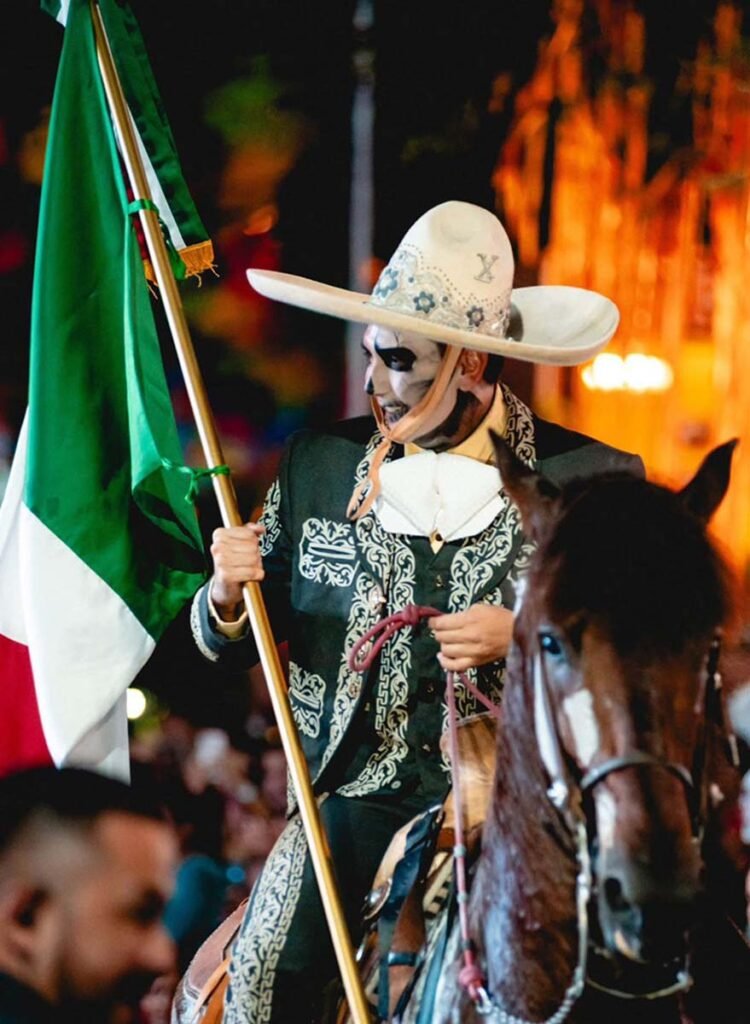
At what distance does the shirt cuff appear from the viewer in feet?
11.0

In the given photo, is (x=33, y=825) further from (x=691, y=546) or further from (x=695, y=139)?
(x=695, y=139)

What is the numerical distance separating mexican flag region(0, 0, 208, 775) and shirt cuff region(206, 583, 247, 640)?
34cm

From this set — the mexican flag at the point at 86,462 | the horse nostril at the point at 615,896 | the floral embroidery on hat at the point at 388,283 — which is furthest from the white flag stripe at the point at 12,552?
the horse nostril at the point at 615,896

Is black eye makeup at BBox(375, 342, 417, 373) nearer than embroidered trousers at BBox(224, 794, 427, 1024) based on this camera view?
No

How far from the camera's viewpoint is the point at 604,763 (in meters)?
2.23

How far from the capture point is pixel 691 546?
2377mm

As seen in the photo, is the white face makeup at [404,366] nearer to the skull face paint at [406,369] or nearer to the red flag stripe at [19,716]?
the skull face paint at [406,369]

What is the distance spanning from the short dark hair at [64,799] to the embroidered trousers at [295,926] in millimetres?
1053

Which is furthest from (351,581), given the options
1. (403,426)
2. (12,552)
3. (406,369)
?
(12,552)

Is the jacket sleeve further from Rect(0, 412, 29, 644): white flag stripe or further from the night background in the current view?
the night background

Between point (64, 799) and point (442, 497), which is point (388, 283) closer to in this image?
point (442, 497)

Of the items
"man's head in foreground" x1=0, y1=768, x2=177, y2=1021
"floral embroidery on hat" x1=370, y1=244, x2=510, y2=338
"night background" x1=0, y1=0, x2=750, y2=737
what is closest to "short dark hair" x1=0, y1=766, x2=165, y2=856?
"man's head in foreground" x1=0, y1=768, x2=177, y2=1021

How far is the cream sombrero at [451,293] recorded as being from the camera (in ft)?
10.8

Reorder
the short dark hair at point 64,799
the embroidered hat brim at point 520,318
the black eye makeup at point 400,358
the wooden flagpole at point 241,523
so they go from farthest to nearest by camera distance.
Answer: the black eye makeup at point 400,358, the embroidered hat brim at point 520,318, the wooden flagpole at point 241,523, the short dark hair at point 64,799
